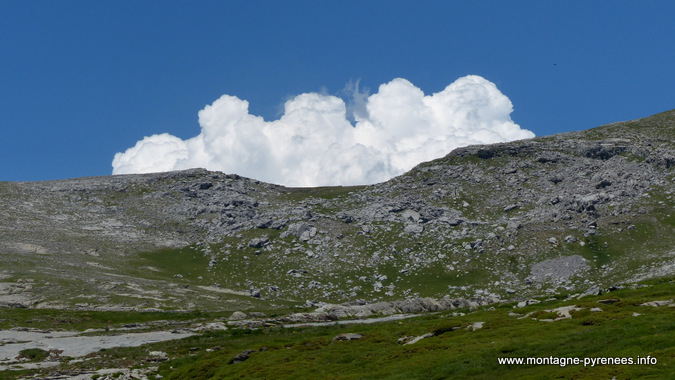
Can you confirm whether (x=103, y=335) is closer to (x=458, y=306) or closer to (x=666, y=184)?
(x=458, y=306)

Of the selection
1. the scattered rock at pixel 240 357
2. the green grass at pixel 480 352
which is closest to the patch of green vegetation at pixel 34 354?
the green grass at pixel 480 352

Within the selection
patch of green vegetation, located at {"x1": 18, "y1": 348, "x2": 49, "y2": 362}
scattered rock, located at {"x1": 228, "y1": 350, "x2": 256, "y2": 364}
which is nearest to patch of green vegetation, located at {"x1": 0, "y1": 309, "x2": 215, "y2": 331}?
patch of green vegetation, located at {"x1": 18, "y1": 348, "x2": 49, "y2": 362}

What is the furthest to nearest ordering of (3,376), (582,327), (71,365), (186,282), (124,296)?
1. (186,282)
2. (124,296)
3. (71,365)
4. (3,376)
5. (582,327)

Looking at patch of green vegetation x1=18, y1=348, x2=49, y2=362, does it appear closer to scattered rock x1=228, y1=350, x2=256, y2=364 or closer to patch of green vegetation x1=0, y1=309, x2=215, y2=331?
patch of green vegetation x1=0, y1=309, x2=215, y2=331

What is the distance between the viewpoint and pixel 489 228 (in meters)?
197

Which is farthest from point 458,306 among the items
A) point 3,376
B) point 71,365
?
point 3,376

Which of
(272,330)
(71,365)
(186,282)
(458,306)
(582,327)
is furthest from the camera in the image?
(186,282)

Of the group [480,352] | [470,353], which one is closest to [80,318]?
[470,353]

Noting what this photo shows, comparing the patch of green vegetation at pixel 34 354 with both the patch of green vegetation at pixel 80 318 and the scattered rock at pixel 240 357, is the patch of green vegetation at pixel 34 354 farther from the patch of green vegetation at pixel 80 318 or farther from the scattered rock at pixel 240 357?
the scattered rock at pixel 240 357

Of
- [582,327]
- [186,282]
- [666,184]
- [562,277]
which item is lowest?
[582,327]

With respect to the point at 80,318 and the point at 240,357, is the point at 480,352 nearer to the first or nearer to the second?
the point at 240,357

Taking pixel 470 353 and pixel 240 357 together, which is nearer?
pixel 470 353

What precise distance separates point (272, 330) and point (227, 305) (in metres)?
56.0

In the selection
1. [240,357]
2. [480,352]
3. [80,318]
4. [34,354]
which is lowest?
[480,352]
